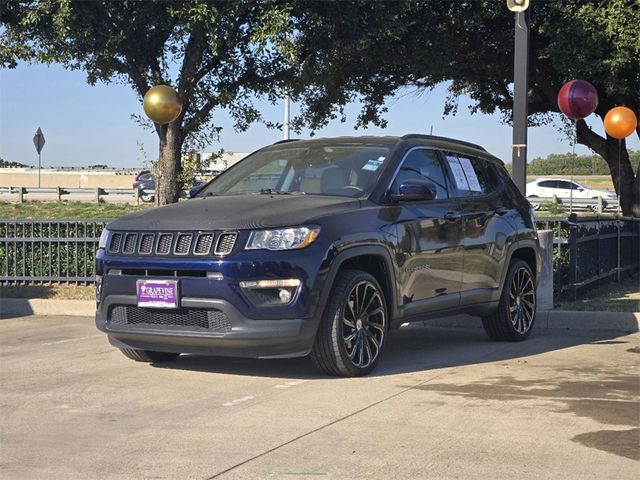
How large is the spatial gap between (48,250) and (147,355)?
5.67 meters

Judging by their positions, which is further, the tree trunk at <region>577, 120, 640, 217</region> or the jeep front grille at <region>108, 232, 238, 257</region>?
the tree trunk at <region>577, 120, 640, 217</region>

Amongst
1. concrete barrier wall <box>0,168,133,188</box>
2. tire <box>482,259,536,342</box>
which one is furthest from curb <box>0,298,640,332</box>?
concrete barrier wall <box>0,168,133,188</box>

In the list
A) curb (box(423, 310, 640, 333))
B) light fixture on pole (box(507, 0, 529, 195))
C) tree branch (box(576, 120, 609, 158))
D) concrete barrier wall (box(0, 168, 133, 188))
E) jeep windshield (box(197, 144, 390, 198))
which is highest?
concrete barrier wall (box(0, 168, 133, 188))

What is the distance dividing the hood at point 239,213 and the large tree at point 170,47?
22.5 ft

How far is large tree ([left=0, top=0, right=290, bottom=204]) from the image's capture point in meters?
13.4

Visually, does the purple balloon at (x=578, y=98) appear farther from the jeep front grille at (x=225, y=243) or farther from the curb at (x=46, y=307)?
the jeep front grille at (x=225, y=243)

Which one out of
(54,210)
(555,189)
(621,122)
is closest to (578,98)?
(621,122)

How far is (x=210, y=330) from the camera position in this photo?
637cm

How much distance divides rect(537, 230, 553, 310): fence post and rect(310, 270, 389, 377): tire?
372cm

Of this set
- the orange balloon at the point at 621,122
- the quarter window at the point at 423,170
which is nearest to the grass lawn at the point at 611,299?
the quarter window at the point at 423,170

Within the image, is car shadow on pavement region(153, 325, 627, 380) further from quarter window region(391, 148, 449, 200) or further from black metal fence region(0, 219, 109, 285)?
black metal fence region(0, 219, 109, 285)

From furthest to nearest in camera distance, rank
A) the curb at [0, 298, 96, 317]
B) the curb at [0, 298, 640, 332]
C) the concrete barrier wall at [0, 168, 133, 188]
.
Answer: the concrete barrier wall at [0, 168, 133, 188]
the curb at [0, 298, 96, 317]
the curb at [0, 298, 640, 332]

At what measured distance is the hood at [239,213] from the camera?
21.0 feet

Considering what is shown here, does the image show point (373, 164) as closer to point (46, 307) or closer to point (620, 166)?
point (46, 307)
